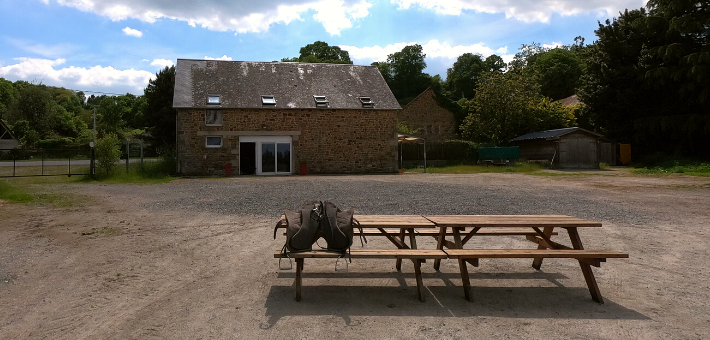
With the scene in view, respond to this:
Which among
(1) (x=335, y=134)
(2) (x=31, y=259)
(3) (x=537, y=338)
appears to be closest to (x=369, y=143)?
(1) (x=335, y=134)

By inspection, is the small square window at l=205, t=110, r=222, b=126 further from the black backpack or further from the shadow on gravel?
the black backpack

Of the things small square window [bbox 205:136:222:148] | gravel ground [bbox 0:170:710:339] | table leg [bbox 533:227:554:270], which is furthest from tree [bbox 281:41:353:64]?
table leg [bbox 533:227:554:270]

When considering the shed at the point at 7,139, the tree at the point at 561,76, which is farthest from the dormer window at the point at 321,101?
the tree at the point at 561,76

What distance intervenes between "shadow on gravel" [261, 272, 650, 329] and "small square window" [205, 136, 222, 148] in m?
19.2

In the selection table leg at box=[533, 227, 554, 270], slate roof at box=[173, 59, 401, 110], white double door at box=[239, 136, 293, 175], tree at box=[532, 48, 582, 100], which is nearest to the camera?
table leg at box=[533, 227, 554, 270]

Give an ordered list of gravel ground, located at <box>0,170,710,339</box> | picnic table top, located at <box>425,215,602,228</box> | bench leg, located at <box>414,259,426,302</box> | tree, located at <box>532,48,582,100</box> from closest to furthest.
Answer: gravel ground, located at <box>0,170,710,339</box>, bench leg, located at <box>414,259,426,302</box>, picnic table top, located at <box>425,215,602,228</box>, tree, located at <box>532,48,582,100</box>

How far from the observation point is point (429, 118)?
4094 centimetres

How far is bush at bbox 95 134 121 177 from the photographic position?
58.4 feet

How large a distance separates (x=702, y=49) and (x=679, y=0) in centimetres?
277

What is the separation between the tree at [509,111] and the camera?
108 ft

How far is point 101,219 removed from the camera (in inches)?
337

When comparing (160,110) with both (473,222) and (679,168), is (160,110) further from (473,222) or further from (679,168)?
(473,222)

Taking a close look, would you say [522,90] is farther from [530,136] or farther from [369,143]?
[369,143]

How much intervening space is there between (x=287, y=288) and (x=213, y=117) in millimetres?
19888
